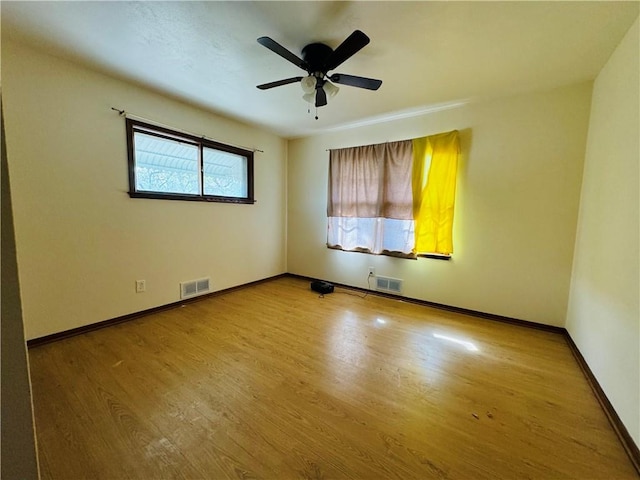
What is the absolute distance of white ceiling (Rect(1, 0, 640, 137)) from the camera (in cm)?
159

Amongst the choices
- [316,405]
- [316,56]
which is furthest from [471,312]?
[316,56]

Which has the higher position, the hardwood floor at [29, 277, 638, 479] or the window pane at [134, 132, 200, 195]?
the window pane at [134, 132, 200, 195]

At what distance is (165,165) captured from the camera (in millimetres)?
2951

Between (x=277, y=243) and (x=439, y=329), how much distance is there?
9.53ft

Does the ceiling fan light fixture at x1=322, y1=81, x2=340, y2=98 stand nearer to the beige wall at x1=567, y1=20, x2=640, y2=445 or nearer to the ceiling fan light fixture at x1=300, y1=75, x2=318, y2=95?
the ceiling fan light fixture at x1=300, y1=75, x2=318, y2=95

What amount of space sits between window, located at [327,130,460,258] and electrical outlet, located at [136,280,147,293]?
8.28 ft

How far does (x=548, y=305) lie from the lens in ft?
Result: 8.60

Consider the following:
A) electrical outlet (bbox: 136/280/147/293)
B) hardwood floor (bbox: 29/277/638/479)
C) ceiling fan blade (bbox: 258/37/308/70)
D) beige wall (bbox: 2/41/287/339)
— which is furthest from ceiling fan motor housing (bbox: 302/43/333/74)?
electrical outlet (bbox: 136/280/147/293)

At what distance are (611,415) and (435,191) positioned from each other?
231 cm

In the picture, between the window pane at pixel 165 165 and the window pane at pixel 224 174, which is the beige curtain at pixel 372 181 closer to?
the window pane at pixel 224 174

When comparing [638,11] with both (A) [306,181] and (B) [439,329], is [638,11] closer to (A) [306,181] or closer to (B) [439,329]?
(B) [439,329]

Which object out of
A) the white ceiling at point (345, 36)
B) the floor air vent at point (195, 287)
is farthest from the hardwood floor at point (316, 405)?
the white ceiling at point (345, 36)

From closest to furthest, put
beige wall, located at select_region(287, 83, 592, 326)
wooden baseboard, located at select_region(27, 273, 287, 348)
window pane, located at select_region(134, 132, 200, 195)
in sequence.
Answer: wooden baseboard, located at select_region(27, 273, 287, 348)
beige wall, located at select_region(287, 83, 592, 326)
window pane, located at select_region(134, 132, 200, 195)

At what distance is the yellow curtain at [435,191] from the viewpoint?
9.73ft
